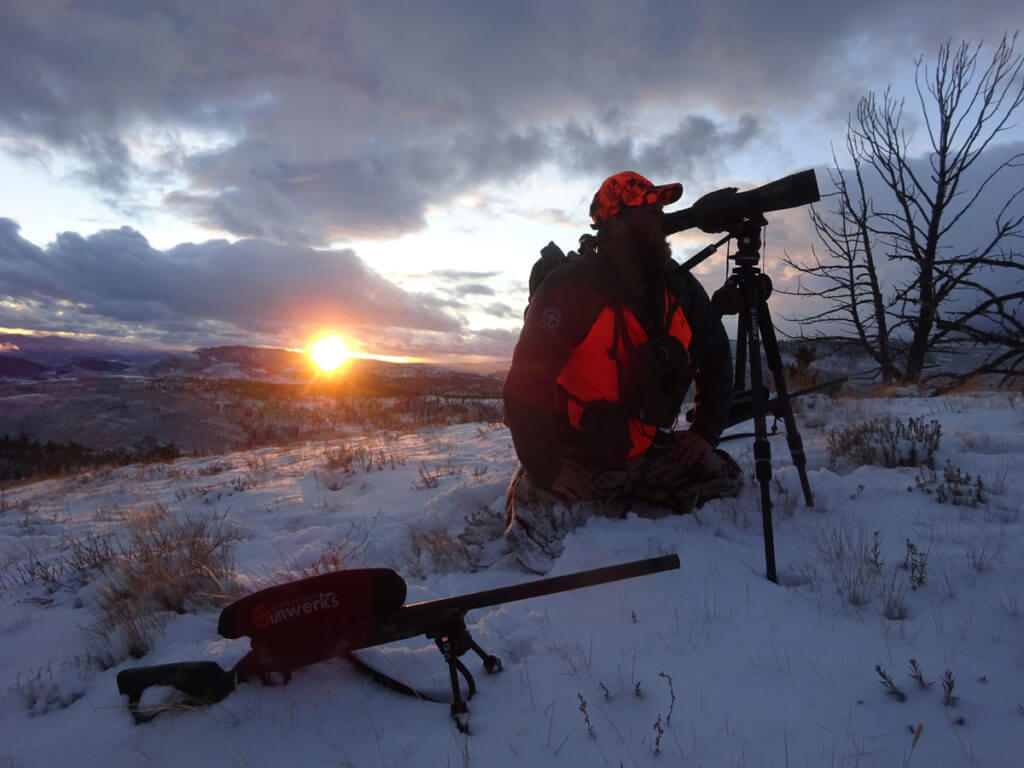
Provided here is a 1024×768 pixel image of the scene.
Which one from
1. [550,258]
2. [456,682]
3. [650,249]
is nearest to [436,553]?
[456,682]

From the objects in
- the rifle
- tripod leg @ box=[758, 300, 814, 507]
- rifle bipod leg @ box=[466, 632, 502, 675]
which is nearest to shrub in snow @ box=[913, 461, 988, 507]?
tripod leg @ box=[758, 300, 814, 507]

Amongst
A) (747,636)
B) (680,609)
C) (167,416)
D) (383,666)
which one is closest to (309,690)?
(383,666)

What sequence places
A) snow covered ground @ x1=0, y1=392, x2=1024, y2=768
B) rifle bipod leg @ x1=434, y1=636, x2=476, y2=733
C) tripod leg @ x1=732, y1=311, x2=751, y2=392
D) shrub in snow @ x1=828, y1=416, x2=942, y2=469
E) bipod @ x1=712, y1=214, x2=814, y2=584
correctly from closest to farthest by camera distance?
snow covered ground @ x1=0, y1=392, x2=1024, y2=768
rifle bipod leg @ x1=434, y1=636, x2=476, y2=733
bipod @ x1=712, y1=214, x2=814, y2=584
tripod leg @ x1=732, y1=311, x2=751, y2=392
shrub in snow @ x1=828, y1=416, x2=942, y2=469

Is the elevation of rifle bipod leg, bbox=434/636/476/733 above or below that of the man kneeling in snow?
below

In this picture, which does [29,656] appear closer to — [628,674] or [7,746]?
[7,746]

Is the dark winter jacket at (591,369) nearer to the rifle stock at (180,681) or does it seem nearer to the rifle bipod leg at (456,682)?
the rifle bipod leg at (456,682)

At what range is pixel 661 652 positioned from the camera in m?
1.87

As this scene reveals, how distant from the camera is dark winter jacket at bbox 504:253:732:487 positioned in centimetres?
288

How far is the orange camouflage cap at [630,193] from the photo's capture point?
286cm

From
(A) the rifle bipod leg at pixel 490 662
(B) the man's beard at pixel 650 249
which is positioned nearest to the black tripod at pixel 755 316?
(B) the man's beard at pixel 650 249

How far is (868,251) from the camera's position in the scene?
1225cm

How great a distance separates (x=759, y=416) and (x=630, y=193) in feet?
4.60

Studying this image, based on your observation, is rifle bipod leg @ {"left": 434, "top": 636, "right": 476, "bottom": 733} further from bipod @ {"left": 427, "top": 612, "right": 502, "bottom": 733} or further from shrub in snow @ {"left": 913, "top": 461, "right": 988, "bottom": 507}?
shrub in snow @ {"left": 913, "top": 461, "right": 988, "bottom": 507}

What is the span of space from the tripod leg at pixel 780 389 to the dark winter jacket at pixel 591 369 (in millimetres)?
453
